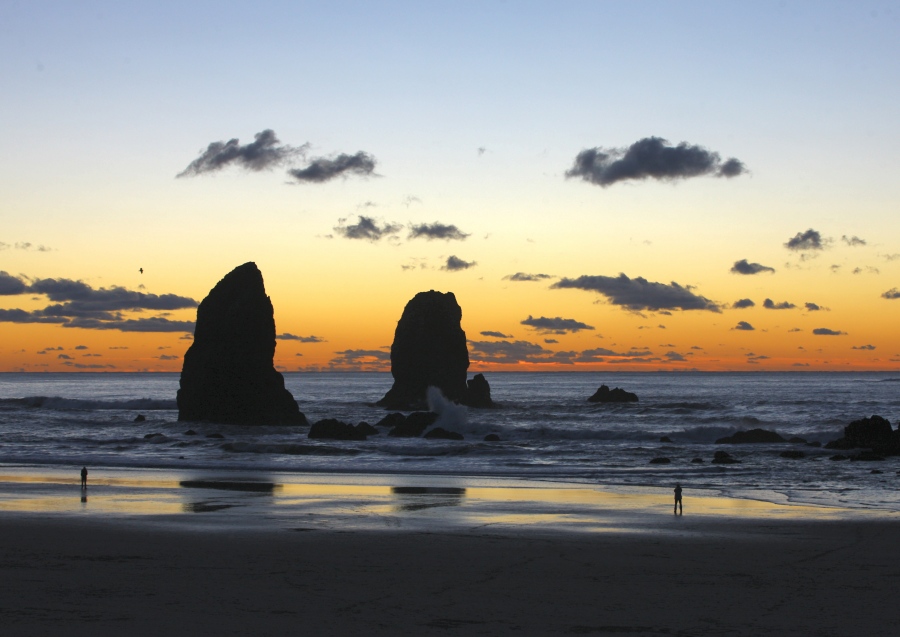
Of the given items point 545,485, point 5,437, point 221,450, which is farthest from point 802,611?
point 5,437

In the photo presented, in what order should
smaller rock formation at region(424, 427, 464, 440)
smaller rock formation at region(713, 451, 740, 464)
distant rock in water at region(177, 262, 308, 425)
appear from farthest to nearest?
distant rock in water at region(177, 262, 308, 425)
smaller rock formation at region(424, 427, 464, 440)
smaller rock formation at region(713, 451, 740, 464)

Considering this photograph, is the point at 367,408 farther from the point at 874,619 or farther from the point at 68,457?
the point at 874,619

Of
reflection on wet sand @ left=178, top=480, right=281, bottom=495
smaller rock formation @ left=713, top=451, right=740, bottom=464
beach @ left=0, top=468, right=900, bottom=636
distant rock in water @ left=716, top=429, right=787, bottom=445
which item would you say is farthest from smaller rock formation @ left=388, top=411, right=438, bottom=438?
beach @ left=0, top=468, right=900, bottom=636

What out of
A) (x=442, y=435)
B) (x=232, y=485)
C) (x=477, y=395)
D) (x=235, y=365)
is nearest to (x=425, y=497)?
(x=232, y=485)

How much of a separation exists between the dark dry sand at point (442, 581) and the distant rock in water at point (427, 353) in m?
71.6

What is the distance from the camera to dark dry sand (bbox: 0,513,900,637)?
12.7 m

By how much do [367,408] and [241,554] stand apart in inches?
3166

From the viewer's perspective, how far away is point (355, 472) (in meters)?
38.5

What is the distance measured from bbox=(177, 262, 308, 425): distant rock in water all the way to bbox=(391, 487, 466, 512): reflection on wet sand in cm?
3471

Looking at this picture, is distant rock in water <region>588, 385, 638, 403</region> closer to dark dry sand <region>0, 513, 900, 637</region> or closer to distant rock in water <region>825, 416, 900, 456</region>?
distant rock in water <region>825, 416, 900, 456</region>

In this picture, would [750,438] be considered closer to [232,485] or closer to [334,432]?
[334,432]

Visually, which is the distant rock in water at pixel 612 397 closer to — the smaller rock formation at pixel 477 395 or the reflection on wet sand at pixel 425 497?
the smaller rock formation at pixel 477 395

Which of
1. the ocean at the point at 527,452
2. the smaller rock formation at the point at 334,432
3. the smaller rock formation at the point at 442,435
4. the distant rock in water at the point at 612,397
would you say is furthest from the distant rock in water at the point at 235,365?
the distant rock in water at the point at 612,397

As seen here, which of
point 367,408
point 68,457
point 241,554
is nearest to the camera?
point 241,554
